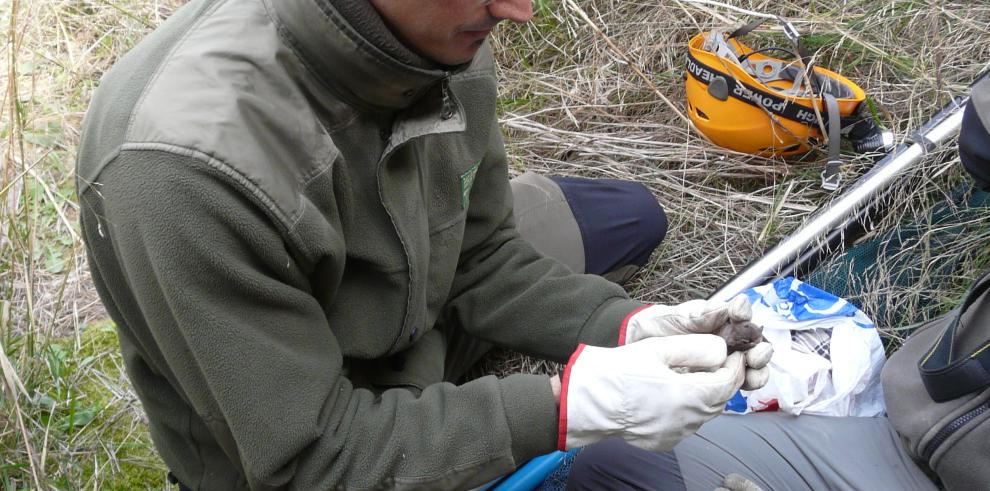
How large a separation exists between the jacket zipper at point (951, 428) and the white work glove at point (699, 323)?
0.34 m

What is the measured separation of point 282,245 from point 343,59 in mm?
320

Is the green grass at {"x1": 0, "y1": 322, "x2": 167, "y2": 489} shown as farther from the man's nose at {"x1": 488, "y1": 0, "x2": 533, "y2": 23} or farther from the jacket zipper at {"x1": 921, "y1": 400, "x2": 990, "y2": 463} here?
the jacket zipper at {"x1": 921, "y1": 400, "x2": 990, "y2": 463}

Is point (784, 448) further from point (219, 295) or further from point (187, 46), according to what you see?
point (187, 46)

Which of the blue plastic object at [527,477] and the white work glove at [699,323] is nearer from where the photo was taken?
the white work glove at [699,323]

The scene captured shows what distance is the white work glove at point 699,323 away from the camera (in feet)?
5.94

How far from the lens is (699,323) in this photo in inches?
74.4

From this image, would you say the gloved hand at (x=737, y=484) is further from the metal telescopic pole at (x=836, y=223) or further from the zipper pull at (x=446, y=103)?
the zipper pull at (x=446, y=103)

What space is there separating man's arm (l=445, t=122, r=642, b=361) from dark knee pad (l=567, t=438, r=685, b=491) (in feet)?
0.79

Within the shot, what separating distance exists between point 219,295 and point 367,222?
36 centimetres

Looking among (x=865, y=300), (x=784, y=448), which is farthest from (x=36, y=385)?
(x=865, y=300)

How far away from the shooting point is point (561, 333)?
2072 millimetres

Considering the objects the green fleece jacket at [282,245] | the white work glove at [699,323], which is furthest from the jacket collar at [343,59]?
the white work glove at [699,323]

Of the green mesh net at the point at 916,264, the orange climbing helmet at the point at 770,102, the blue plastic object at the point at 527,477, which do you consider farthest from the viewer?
the orange climbing helmet at the point at 770,102

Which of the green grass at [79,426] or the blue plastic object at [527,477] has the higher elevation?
the blue plastic object at [527,477]
